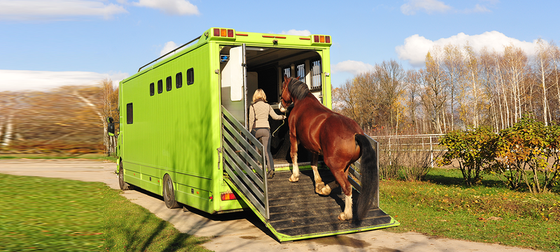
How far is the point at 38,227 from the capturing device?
2.01 meters

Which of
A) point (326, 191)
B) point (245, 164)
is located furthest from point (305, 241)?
point (245, 164)

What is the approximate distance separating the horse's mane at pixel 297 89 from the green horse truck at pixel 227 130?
66cm

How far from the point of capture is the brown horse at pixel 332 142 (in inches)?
256

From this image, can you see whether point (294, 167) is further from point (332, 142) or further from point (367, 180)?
point (367, 180)

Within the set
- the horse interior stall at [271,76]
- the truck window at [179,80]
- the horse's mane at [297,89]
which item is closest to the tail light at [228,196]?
the horse interior stall at [271,76]

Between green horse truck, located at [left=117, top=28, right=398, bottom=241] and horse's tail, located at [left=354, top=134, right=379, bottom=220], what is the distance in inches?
16.6

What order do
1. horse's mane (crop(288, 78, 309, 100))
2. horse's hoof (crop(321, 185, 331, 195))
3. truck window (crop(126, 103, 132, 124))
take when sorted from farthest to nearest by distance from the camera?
truck window (crop(126, 103, 132, 124)) → horse's mane (crop(288, 78, 309, 100)) → horse's hoof (crop(321, 185, 331, 195))

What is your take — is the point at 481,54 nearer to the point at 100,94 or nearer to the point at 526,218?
the point at 526,218

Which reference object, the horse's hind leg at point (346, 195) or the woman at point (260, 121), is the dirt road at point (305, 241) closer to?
the horse's hind leg at point (346, 195)

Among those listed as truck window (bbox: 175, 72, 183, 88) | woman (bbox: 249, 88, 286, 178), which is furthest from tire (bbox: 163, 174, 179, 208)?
woman (bbox: 249, 88, 286, 178)

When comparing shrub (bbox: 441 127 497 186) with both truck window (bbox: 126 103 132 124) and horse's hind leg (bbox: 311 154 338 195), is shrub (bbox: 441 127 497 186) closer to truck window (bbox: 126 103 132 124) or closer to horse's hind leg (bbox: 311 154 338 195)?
horse's hind leg (bbox: 311 154 338 195)

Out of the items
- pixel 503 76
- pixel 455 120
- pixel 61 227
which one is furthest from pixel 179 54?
pixel 455 120

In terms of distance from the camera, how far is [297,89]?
26.1ft

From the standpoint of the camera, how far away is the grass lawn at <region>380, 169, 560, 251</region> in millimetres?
6344
